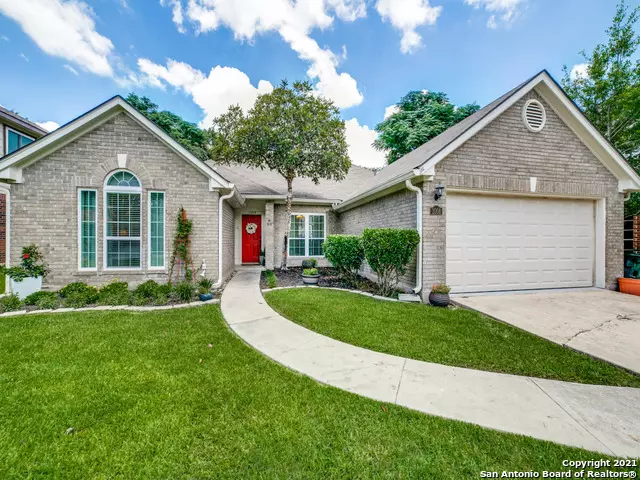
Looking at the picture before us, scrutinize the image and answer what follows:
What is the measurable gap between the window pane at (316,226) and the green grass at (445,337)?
6426mm

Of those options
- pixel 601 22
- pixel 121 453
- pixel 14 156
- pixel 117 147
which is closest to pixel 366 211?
pixel 117 147

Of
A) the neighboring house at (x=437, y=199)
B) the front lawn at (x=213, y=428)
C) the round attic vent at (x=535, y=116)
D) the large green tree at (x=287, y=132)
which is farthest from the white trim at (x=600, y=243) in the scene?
the front lawn at (x=213, y=428)

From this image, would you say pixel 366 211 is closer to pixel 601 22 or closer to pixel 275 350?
pixel 275 350

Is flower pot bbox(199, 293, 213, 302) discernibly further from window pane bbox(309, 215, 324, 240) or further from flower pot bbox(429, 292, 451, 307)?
window pane bbox(309, 215, 324, 240)

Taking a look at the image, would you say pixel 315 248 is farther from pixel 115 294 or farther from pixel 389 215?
pixel 115 294

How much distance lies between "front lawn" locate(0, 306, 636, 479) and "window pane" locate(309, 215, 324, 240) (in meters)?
9.51

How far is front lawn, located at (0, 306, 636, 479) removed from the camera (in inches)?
78.5

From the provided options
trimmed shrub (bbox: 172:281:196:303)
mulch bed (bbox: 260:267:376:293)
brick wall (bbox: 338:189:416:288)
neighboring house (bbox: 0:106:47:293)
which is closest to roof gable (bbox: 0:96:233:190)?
trimmed shrub (bbox: 172:281:196:303)

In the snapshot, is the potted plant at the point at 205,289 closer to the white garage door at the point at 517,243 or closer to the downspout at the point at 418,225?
the downspout at the point at 418,225

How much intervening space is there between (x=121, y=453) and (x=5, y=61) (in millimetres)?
16313

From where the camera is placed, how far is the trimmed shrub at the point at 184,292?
22.2 ft

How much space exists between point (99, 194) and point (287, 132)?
6.29 metres

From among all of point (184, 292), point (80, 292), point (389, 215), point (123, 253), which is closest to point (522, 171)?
point (389, 215)

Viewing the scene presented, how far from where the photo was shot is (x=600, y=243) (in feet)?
26.0
